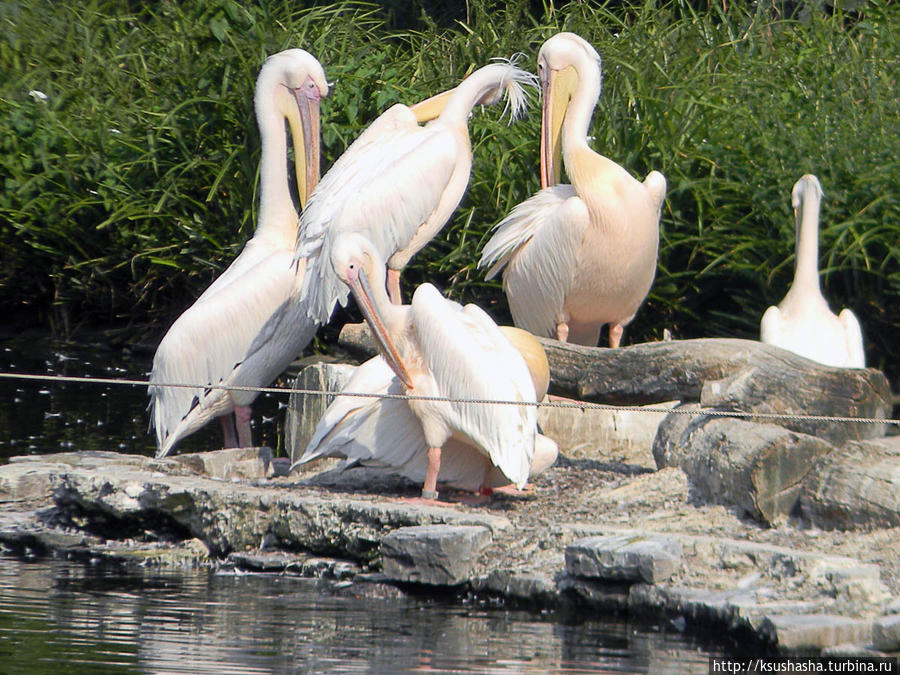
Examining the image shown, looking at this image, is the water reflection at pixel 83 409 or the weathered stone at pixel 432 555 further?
the water reflection at pixel 83 409

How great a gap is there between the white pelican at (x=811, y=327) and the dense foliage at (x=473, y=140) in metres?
1.32

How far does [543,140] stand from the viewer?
670 centimetres

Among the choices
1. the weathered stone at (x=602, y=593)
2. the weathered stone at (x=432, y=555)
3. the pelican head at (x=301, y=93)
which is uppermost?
the pelican head at (x=301, y=93)

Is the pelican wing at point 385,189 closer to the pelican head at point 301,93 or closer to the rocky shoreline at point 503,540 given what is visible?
the pelican head at point 301,93

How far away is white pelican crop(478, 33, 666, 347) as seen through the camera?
6109mm

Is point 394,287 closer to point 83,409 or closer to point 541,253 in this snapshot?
point 541,253

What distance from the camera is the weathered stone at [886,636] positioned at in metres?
3.32

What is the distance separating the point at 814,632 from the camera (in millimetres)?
3312

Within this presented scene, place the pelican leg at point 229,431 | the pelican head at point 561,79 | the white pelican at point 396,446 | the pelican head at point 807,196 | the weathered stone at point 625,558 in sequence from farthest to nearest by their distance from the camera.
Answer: the pelican head at point 561,79, the pelican head at point 807,196, the pelican leg at point 229,431, the white pelican at point 396,446, the weathered stone at point 625,558

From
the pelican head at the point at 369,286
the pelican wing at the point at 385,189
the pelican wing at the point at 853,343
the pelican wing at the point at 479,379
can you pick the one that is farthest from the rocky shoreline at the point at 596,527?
the pelican wing at the point at 385,189

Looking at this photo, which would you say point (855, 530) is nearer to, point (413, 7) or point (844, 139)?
point (844, 139)

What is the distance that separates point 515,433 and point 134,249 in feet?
19.1

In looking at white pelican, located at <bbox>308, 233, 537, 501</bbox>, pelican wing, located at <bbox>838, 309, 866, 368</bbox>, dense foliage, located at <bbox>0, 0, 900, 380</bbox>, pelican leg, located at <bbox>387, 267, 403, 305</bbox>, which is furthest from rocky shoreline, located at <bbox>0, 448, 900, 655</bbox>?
dense foliage, located at <bbox>0, 0, 900, 380</bbox>

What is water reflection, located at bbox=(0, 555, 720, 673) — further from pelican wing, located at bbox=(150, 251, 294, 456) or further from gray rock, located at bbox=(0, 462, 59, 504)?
pelican wing, located at bbox=(150, 251, 294, 456)
